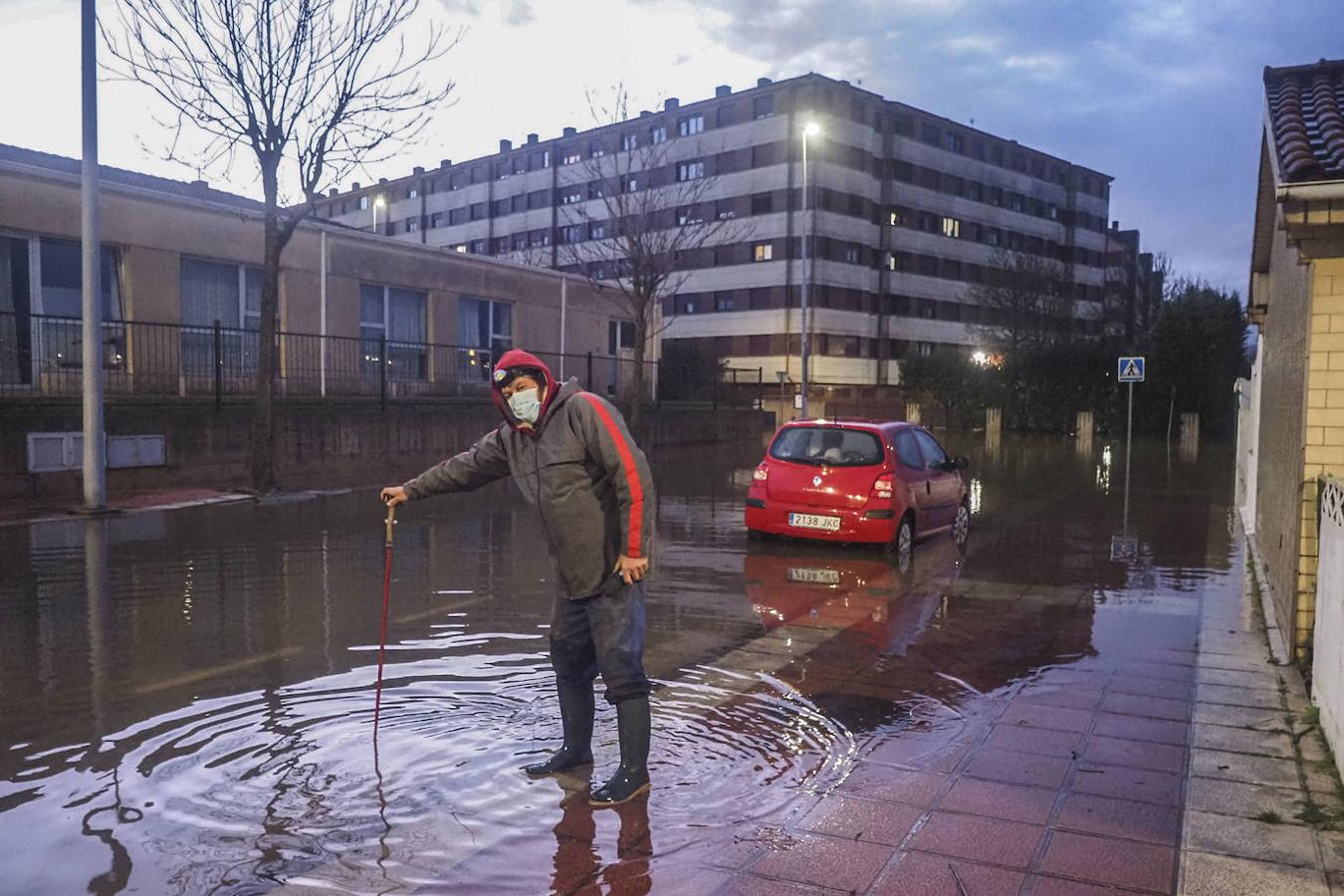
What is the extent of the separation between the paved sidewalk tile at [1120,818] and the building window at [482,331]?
23.1 meters

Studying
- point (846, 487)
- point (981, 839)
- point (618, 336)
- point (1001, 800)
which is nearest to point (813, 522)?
point (846, 487)

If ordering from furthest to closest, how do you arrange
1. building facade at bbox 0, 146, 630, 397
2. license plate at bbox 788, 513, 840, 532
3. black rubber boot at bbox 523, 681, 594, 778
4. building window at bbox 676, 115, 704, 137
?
building window at bbox 676, 115, 704, 137
building facade at bbox 0, 146, 630, 397
license plate at bbox 788, 513, 840, 532
black rubber boot at bbox 523, 681, 594, 778

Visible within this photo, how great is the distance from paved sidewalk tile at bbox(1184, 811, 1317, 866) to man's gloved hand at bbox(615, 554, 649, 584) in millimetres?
2287

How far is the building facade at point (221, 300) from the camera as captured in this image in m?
18.0

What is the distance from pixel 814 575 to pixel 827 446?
2044 mm

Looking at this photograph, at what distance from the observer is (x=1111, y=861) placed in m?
3.89

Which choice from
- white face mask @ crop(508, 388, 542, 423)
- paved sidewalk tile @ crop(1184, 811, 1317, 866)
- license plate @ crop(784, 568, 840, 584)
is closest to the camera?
paved sidewalk tile @ crop(1184, 811, 1317, 866)

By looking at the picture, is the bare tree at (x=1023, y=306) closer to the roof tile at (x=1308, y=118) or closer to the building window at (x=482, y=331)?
the building window at (x=482, y=331)

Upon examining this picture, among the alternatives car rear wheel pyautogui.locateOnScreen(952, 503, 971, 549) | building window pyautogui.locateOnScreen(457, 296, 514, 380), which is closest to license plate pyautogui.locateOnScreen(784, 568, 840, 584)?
car rear wheel pyautogui.locateOnScreen(952, 503, 971, 549)

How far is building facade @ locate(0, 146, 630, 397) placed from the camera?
1802cm

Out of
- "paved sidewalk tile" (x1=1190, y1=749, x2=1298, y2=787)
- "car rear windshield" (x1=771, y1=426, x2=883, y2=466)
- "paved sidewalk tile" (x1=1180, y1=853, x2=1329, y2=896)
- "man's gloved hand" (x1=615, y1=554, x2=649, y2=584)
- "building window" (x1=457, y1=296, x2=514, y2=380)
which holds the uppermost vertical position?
"building window" (x1=457, y1=296, x2=514, y2=380)

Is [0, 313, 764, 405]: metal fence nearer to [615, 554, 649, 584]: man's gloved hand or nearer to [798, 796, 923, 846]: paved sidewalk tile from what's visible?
[615, 554, 649, 584]: man's gloved hand

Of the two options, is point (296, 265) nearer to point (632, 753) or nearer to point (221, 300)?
point (221, 300)

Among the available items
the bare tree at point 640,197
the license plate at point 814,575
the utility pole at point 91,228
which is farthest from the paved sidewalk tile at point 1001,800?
the bare tree at point 640,197
